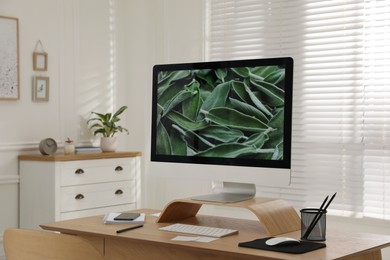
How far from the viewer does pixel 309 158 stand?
502cm

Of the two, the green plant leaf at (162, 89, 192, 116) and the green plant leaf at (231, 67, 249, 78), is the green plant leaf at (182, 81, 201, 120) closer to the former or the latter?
the green plant leaf at (162, 89, 192, 116)

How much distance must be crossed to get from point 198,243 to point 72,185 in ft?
8.37

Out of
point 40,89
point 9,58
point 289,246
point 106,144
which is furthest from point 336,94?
point 289,246

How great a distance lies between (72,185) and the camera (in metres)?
4.95

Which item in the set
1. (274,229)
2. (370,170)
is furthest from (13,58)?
(274,229)

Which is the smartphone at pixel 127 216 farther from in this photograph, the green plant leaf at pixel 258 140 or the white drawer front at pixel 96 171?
the white drawer front at pixel 96 171

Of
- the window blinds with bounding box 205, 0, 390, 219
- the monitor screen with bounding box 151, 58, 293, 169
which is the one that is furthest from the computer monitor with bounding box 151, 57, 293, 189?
the window blinds with bounding box 205, 0, 390, 219

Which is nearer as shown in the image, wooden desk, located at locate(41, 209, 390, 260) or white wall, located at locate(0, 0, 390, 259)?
wooden desk, located at locate(41, 209, 390, 260)

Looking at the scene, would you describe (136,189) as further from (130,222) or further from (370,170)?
(130,222)

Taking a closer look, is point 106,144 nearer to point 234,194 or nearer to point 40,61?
point 40,61

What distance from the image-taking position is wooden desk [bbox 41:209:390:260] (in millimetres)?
2400

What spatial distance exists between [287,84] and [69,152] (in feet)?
8.73

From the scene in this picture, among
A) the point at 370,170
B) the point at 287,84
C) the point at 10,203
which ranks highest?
the point at 287,84

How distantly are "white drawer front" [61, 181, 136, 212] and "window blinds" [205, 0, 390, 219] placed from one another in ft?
3.43
